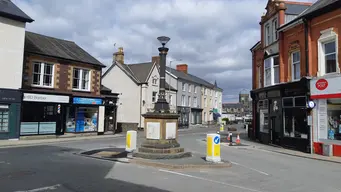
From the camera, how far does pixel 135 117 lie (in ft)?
135

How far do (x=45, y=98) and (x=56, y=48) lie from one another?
5.94 metres

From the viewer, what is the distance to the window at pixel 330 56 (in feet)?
57.5

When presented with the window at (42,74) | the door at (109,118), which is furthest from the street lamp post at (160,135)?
the door at (109,118)

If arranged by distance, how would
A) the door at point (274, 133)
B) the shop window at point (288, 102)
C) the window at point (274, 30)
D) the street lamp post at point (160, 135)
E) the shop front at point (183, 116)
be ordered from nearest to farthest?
the street lamp post at point (160, 135) < the shop window at point (288, 102) < the door at point (274, 133) < the window at point (274, 30) < the shop front at point (183, 116)

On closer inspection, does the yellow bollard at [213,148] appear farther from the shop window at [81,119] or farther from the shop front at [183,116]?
the shop front at [183,116]

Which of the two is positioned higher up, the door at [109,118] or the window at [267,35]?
the window at [267,35]

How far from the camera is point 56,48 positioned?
28.5m

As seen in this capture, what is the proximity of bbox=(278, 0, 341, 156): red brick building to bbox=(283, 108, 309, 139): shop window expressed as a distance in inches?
9.4

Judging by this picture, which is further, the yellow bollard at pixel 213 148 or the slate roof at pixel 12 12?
the slate roof at pixel 12 12

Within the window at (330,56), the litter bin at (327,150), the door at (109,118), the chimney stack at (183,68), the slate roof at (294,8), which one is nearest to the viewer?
the litter bin at (327,150)

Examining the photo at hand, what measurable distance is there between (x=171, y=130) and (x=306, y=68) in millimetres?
10585

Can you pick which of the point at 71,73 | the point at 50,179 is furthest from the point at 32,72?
the point at 50,179

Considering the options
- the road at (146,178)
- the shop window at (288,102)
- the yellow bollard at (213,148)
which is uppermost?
the shop window at (288,102)

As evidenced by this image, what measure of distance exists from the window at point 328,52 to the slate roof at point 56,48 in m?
20.6
